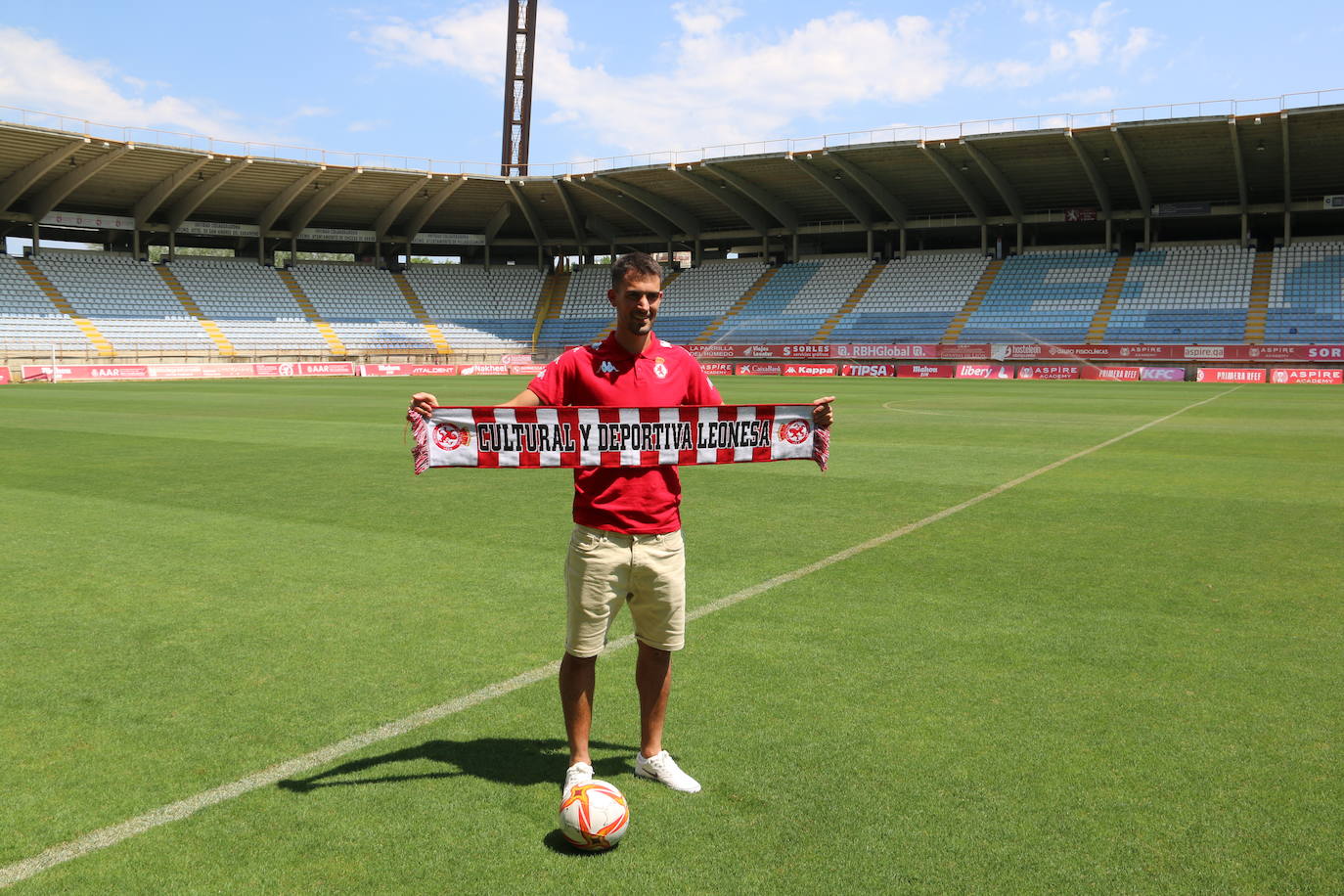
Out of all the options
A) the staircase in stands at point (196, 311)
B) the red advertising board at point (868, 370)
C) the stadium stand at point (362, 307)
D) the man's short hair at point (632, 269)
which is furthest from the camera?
the stadium stand at point (362, 307)

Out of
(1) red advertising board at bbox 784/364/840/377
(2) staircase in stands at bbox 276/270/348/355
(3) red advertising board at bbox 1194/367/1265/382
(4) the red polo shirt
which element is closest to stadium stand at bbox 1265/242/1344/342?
(3) red advertising board at bbox 1194/367/1265/382

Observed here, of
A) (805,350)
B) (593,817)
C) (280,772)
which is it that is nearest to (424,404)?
(280,772)

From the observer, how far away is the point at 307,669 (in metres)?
5.88

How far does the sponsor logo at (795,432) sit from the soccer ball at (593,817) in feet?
7.04

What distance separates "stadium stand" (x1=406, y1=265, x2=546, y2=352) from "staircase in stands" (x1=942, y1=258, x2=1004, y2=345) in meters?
27.8

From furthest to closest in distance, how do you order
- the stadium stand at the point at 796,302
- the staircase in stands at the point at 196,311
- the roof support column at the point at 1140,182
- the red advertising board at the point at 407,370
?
the stadium stand at the point at 796,302 < the staircase in stands at the point at 196,311 < the red advertising board at the point at 407,370 < the roof support column at the point at 1140,182

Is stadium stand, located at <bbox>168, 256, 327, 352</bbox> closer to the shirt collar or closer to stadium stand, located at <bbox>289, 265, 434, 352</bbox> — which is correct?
stadium stand, located at <bbox>289, 265, 434, 352</bbox>

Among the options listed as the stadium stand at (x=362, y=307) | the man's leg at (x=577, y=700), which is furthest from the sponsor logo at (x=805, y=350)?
the man's leg at (x=577, y=700)

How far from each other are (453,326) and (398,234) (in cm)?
859

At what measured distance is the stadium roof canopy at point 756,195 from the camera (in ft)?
161

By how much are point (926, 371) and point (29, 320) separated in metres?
47.4

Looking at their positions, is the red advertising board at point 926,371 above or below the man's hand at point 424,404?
above

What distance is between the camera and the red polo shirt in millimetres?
4250

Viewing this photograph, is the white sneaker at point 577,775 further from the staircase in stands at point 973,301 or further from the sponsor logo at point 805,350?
the sponsor logo at point 805,350
